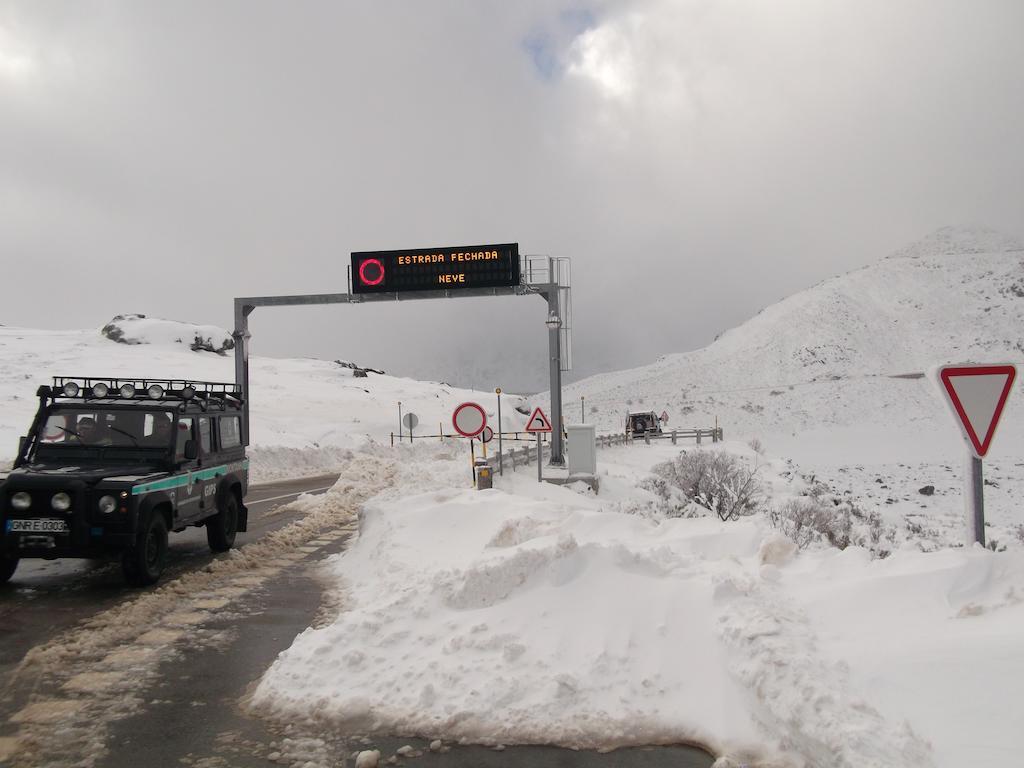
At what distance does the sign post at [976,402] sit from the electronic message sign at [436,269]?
1536 centimetres

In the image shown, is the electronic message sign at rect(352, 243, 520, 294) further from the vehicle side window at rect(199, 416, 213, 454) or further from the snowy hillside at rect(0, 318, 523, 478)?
the vehicle side window at rect(199, 416, 213, 454)

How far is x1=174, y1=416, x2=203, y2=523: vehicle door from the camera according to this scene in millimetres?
8906

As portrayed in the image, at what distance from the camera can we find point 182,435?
30.4 ft

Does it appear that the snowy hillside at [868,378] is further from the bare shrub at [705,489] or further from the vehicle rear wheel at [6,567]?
the vehicle rear wheel at [6,567]

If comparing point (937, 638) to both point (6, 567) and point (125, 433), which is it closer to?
point (125, 433)

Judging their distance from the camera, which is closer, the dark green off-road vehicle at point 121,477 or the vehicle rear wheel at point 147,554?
the dark green off-road vehicle at point 121,477

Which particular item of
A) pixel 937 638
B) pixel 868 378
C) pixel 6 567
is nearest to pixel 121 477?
pixel 6 567

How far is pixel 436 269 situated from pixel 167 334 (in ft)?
197

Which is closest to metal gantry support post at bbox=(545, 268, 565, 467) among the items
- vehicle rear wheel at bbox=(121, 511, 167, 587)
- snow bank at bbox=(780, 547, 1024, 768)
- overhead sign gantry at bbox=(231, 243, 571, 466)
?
overhead sign gantry at bbox=(231, 243, 571, 466)

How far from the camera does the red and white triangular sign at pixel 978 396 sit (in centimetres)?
457

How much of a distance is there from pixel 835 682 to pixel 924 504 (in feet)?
75.7

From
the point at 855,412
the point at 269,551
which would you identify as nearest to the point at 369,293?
the point at 269,551

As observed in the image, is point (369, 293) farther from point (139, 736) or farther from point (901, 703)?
point (901, 703)

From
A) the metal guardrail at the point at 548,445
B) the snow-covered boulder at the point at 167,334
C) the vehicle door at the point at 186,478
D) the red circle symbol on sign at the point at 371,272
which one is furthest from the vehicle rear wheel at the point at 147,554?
the snow-covered boulder at the point at 167,334
